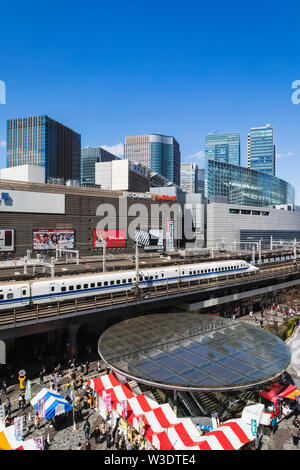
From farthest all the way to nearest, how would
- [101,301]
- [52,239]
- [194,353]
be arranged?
[52,239] < [101,301] < [194,353]

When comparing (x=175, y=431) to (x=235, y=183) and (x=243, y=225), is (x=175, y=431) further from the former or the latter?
(x=235, y=183)

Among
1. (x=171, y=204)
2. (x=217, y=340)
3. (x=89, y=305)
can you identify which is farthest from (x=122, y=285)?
(x=171, y=204)

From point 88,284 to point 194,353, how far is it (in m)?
15.7

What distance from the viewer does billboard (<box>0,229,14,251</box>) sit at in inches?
2624

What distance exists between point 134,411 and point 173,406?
4200mm

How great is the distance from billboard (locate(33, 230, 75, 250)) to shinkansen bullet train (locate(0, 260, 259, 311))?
1375 inches

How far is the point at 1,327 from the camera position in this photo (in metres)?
28.2

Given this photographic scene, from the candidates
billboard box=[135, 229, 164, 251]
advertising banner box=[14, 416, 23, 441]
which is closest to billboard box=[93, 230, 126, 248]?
billboard box=[135, 229, 164, 251]

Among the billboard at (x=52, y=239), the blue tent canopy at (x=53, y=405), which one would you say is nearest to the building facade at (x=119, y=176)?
the billboard at (x=52, y=239)

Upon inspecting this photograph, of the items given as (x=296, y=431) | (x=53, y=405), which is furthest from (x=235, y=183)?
(x=53, y=405)

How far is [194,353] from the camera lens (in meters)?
26.5

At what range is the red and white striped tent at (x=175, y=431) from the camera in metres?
17.9

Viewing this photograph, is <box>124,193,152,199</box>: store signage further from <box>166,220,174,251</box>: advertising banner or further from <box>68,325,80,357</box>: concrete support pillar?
<box>68,325,80,357</box>: concrete support pillar

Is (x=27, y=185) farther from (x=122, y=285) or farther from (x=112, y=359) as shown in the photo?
(x=112, y=359)
